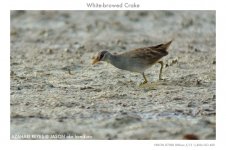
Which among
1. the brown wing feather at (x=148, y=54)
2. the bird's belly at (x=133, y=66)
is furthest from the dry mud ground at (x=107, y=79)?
the brown wing feather at (x=148, y=54)

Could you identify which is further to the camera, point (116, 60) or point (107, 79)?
point (107, 79)

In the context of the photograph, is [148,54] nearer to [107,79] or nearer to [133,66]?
[133,66]

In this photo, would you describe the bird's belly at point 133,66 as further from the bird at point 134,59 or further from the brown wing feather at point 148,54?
the brown wing feather at point 148,54

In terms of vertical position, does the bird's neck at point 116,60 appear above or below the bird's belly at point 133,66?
above

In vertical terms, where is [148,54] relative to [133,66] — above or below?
above

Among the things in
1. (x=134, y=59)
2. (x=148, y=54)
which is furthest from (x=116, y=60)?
(x=148, y=54)

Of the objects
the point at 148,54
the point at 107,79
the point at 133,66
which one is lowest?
the point at 107,79

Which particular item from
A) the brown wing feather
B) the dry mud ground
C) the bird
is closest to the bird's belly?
the bird

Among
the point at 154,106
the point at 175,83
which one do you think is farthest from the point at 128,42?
the point at 154,106
